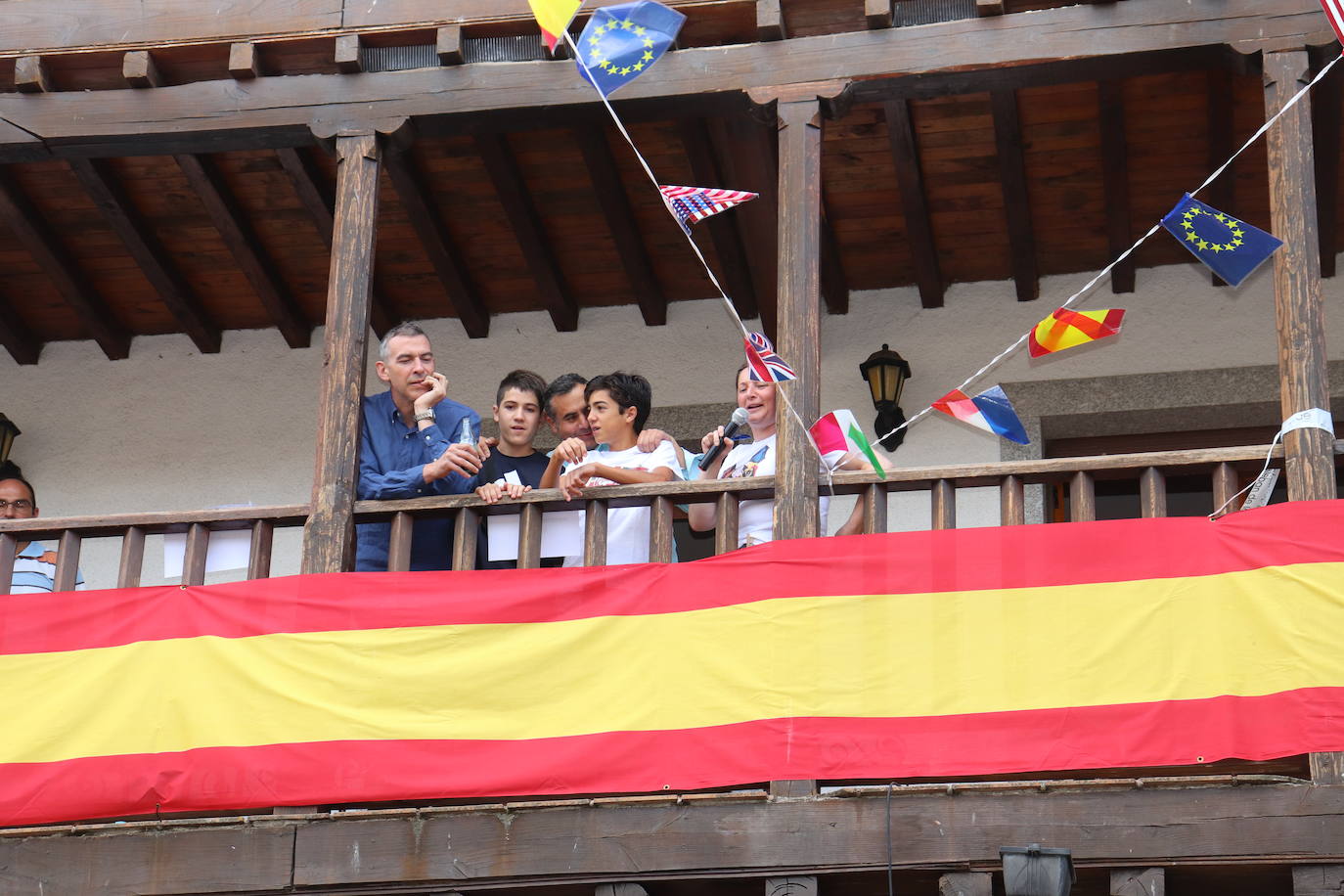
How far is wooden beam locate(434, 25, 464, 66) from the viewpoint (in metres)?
7.78

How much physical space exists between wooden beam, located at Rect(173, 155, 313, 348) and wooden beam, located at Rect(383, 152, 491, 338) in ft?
2.76

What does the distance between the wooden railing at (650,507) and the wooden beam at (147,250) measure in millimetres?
2191

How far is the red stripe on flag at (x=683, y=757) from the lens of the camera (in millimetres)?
6301

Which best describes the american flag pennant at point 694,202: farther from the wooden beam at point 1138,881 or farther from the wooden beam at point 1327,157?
the wooden beam at point 1138,881

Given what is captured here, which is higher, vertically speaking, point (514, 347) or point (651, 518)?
point (514, 347)

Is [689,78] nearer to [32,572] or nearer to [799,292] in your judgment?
[799,292]

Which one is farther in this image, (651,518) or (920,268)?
(920,268)

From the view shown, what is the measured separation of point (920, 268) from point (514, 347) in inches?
86.6

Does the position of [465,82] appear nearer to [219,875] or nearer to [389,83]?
[389,83]

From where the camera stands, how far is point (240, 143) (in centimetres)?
809

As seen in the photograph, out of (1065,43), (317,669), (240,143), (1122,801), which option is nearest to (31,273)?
(240,143)

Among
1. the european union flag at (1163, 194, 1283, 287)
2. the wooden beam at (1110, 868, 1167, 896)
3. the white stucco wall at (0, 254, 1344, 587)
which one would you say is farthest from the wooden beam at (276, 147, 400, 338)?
the wooden beam at (1110, 868, 1167, 896)

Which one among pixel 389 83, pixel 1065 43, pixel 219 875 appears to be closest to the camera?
pixel 219 875

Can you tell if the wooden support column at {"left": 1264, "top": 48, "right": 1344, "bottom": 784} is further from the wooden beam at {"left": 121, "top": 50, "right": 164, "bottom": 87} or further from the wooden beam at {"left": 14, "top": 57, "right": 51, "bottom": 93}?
the wooden beam at {"left": 14, "top": 57, "right": 51, "bottom": 93}
